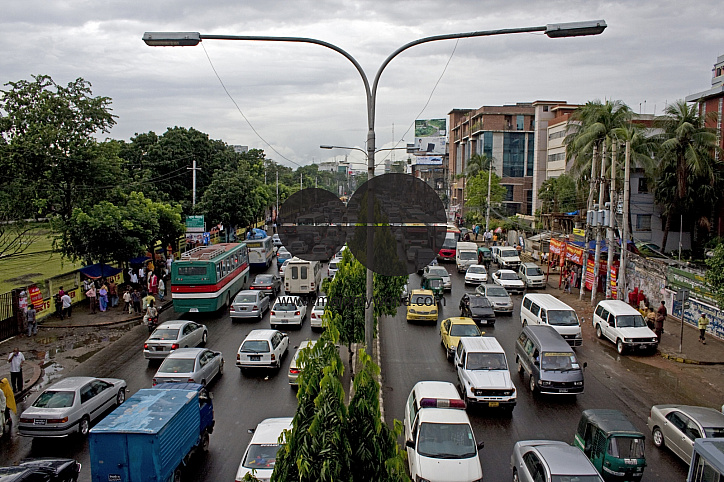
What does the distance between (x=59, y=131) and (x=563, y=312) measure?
81.1 feet

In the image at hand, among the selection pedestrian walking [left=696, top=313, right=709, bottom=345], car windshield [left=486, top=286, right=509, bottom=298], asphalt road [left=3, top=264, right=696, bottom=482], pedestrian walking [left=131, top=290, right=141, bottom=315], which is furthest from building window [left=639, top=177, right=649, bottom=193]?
pedestrian walking [left=131, top=290, right=141, bottom=315]

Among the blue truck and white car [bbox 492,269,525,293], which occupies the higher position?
the blue truck

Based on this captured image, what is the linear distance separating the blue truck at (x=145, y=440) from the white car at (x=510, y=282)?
23782 millimetres

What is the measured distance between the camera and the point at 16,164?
25766 millimetres

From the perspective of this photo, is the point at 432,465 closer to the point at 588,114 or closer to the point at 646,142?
the point at 588,114

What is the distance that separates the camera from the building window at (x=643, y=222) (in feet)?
147

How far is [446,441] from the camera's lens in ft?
35.3

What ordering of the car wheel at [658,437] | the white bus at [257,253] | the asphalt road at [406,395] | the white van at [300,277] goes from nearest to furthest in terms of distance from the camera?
the asphalt road at [406,395], the car wheel at [658,437], the white van at [300,277], the white bus at [257,253]

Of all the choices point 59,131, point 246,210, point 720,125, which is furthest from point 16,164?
point 720,125

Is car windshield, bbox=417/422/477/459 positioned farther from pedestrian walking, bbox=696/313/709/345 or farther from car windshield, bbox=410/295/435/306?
pedestrian walking, bbox=696/313/709/345

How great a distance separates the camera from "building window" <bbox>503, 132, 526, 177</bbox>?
84750 millimetres

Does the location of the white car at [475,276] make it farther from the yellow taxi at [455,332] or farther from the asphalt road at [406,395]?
the yellow taxi at [455,332]

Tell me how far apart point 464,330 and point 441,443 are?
9.23m

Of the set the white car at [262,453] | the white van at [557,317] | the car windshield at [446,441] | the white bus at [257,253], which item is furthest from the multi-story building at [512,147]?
the white car at [262,453]
